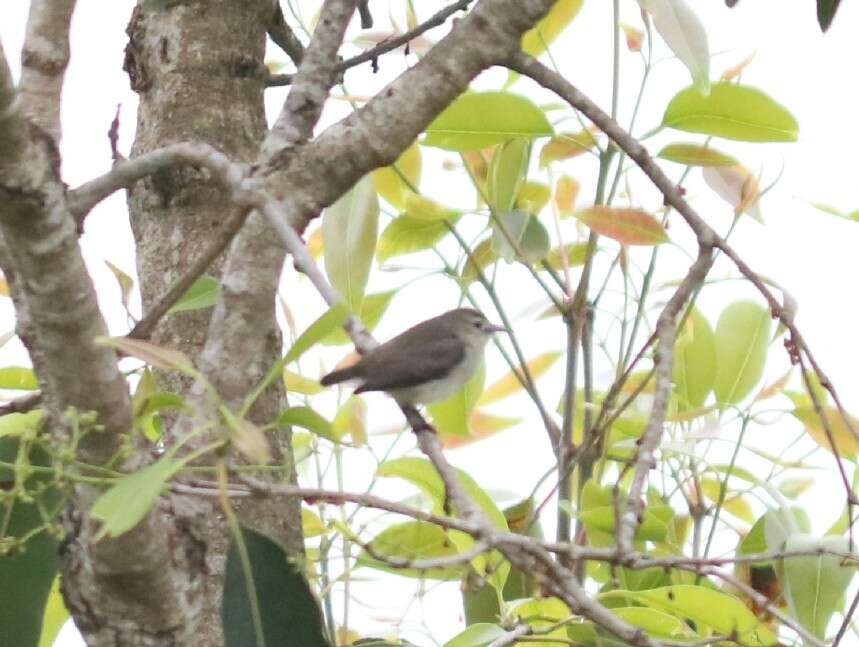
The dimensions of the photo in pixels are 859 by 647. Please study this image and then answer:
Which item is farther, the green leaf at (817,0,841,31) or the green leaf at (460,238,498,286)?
the green leaf at (460,238,498,286)

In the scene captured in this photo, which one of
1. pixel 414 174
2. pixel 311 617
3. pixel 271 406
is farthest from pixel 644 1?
pixel 311 617

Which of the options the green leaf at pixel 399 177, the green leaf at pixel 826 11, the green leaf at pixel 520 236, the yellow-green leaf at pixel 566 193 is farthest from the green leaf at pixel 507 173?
the green leaf at pixel 826 11

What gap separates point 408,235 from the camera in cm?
136

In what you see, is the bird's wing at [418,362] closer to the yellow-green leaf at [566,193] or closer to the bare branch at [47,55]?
the yellow-green leaf at [566,193]

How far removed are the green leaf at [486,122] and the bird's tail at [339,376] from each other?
1.30 feet

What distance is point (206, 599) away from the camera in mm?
1009

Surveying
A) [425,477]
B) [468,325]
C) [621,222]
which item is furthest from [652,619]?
[468,325]

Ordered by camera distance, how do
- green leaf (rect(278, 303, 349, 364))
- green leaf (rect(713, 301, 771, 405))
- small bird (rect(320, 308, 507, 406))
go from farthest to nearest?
small bird (rect(320, 308, 507, 406))
green leaf (rect(713, 301, 771, 405))
green leaf (rect(278, 303, 349, 364))

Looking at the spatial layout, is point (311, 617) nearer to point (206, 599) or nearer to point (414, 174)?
point (206, 599)

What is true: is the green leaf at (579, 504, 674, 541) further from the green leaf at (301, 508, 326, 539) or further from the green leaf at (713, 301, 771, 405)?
the green leaf at (301, 508, 326, 539)

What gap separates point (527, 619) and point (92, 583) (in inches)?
13.6

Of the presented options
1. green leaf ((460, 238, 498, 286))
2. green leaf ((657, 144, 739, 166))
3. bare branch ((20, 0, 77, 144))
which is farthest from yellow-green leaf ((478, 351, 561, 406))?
bare branch ((20, 0, 77, 144))

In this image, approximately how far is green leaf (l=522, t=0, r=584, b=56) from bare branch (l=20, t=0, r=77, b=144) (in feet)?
1.68

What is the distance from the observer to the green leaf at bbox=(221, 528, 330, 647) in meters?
0.89
